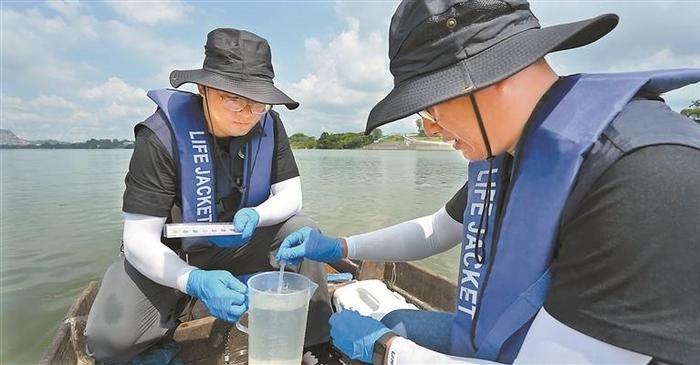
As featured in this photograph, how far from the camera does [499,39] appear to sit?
1.08 metres

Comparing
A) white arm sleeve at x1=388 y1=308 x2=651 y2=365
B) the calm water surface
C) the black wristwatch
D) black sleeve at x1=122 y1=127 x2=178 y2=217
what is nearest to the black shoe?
the black wristwatch

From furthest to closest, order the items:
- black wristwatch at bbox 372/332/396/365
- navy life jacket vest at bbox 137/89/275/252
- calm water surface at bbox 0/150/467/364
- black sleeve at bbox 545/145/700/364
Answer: calm water surface at bbox 0/150/467/364 < navy life jacket vest at bbox 137/89/275/252 < black wristwatch at bbox 372/332/396/365 < black sleeve at bbox 545/145/700/364

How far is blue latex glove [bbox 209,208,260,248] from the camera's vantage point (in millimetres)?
2418

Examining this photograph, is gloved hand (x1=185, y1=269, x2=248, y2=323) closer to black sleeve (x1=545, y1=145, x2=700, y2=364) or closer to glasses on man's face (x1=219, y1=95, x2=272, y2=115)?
glasses on man's face (x1=219, y1=95, x2=272, y2=115)

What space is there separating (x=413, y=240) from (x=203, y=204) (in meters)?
1.29

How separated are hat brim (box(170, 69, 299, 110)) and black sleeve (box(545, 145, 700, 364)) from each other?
178 centimetres

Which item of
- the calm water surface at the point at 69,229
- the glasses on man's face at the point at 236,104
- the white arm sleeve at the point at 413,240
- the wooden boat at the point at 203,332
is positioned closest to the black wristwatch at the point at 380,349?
the white arm sleeve at the point at 413,240

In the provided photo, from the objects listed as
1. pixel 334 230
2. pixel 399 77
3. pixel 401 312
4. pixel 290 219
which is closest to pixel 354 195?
pixel 334 230

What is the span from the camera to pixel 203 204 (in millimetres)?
2559

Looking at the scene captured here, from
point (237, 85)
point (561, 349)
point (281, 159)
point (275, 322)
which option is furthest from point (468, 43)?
point (281, 159)

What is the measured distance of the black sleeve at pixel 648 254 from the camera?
0.83 m

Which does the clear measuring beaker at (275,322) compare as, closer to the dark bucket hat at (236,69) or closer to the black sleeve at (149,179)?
the black sleeve at (149,179)

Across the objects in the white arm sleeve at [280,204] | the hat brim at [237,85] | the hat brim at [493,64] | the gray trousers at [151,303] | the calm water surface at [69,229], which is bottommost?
the calm water surface at [69,229]

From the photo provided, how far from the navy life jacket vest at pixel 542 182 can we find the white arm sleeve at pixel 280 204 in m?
1.61
